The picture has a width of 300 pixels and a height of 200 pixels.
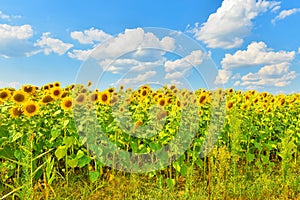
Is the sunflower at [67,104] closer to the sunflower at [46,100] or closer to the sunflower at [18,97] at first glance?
the sunflower at [46,100]

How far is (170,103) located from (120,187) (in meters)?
1.34

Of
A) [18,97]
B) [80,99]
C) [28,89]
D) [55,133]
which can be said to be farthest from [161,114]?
[28,89]

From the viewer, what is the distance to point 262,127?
5852 millimetres

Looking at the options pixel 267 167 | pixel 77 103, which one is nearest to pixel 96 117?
pixel 77 103

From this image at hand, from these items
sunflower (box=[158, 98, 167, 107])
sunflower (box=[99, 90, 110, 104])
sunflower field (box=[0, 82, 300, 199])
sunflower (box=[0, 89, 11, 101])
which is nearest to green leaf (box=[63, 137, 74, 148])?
sunflower field (box=[0, 82, 300, 199])

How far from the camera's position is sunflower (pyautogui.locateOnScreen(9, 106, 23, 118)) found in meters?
3.73

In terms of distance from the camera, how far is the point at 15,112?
374cm

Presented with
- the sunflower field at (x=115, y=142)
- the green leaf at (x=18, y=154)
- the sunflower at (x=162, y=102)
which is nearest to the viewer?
the green leaf at (x=18, y=154)

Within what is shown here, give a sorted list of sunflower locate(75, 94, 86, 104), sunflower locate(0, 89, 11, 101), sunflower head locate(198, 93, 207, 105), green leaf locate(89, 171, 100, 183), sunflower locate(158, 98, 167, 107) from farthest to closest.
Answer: sunflower head locate(198, 93, 207, 105), sunflower locate(158, 98, 167, 107), sunflower locate(0, 89, 11, 101), sunflower locate(75, 94, 86, 104), green leaf locate(89, 171, 100, 183)

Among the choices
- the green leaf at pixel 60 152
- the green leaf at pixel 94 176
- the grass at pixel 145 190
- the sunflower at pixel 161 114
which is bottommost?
the grass at pixel 145 190

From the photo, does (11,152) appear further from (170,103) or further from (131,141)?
(170,103)

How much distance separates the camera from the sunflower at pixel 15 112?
3.73m

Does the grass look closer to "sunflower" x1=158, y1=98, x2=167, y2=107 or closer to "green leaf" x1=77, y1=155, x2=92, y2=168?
"green leaf" x1=77, y1=155, x2=92, y2=168

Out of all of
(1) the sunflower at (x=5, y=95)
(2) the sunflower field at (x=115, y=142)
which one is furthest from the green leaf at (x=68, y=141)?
(1) the sunflower at (x=5, y=95)
